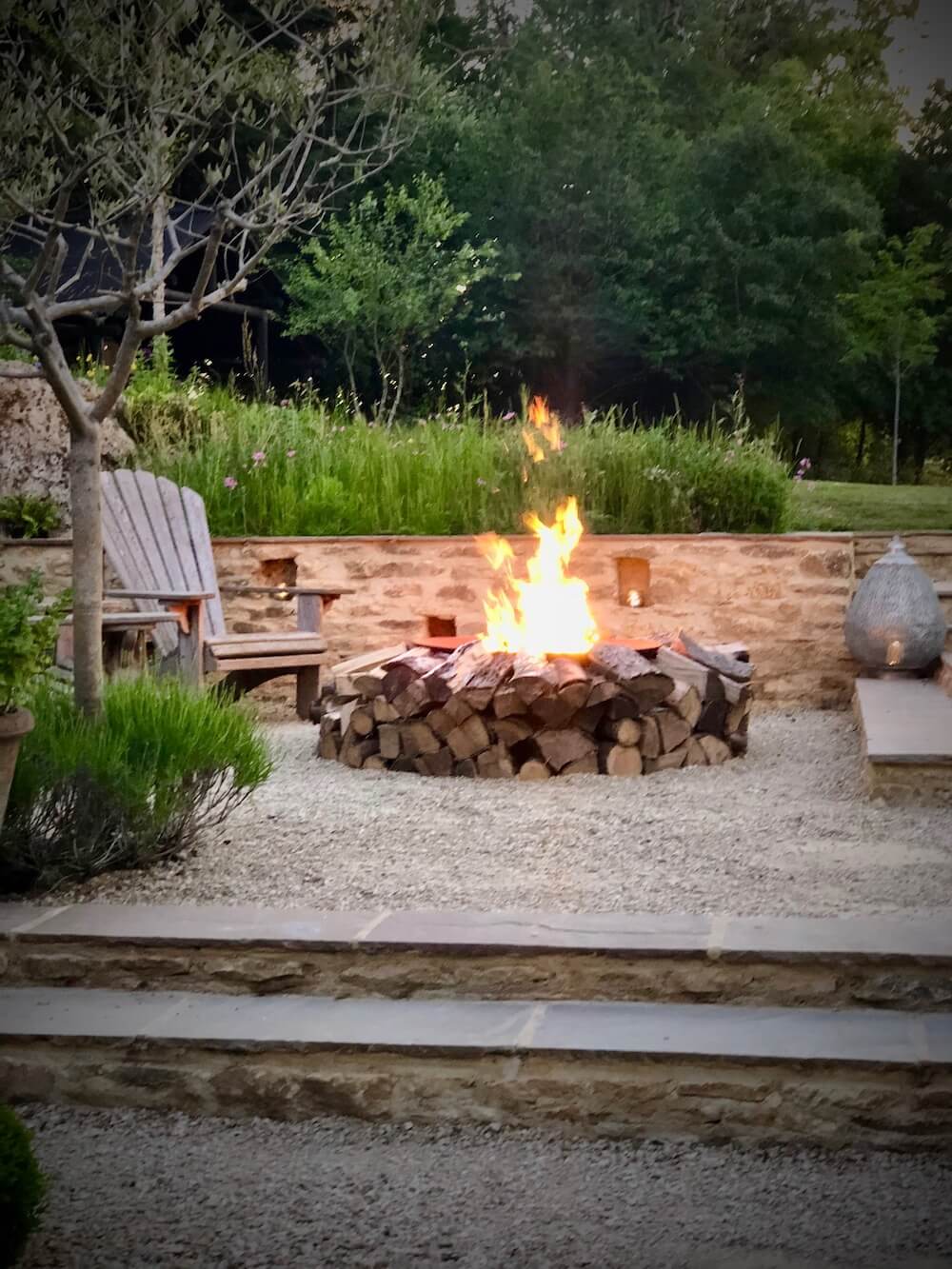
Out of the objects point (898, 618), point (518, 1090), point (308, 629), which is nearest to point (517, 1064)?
point (518, 1090)

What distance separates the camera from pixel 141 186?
3.99 meters

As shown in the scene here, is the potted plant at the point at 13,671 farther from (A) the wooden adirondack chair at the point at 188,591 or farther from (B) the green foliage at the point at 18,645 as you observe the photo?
(A) the wooden adirondack chair at the point at 188,591

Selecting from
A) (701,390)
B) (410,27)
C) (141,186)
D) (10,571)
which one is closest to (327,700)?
(141,186)

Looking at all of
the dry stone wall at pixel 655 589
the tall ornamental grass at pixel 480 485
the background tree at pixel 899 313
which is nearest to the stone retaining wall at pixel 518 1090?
the dry stone wall at pixel 655 589

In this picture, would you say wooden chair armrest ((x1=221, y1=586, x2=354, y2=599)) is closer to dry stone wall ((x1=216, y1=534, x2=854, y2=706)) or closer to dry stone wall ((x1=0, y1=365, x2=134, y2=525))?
dry stone wall ((x1=216, y1=534, x2=854, y2=706))

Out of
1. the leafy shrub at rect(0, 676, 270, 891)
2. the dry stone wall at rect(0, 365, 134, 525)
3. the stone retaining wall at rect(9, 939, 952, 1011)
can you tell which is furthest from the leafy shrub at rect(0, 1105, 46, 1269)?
the dry stone wall at rect(0, 365, 134, 525)

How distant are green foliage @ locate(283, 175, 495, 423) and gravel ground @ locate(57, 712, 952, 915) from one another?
7.95 m

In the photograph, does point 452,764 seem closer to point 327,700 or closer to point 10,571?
point 327,700

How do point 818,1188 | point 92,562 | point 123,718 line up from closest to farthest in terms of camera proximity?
point 818,1188
point 123,718
point 92,562

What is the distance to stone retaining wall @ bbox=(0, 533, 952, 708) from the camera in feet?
20.7

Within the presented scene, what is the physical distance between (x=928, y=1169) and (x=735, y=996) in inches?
18.2

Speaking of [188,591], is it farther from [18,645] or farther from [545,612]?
[18,645]

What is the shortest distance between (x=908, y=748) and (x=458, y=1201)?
2403 millimetres

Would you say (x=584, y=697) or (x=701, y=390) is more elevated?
(x=701, y=390)
